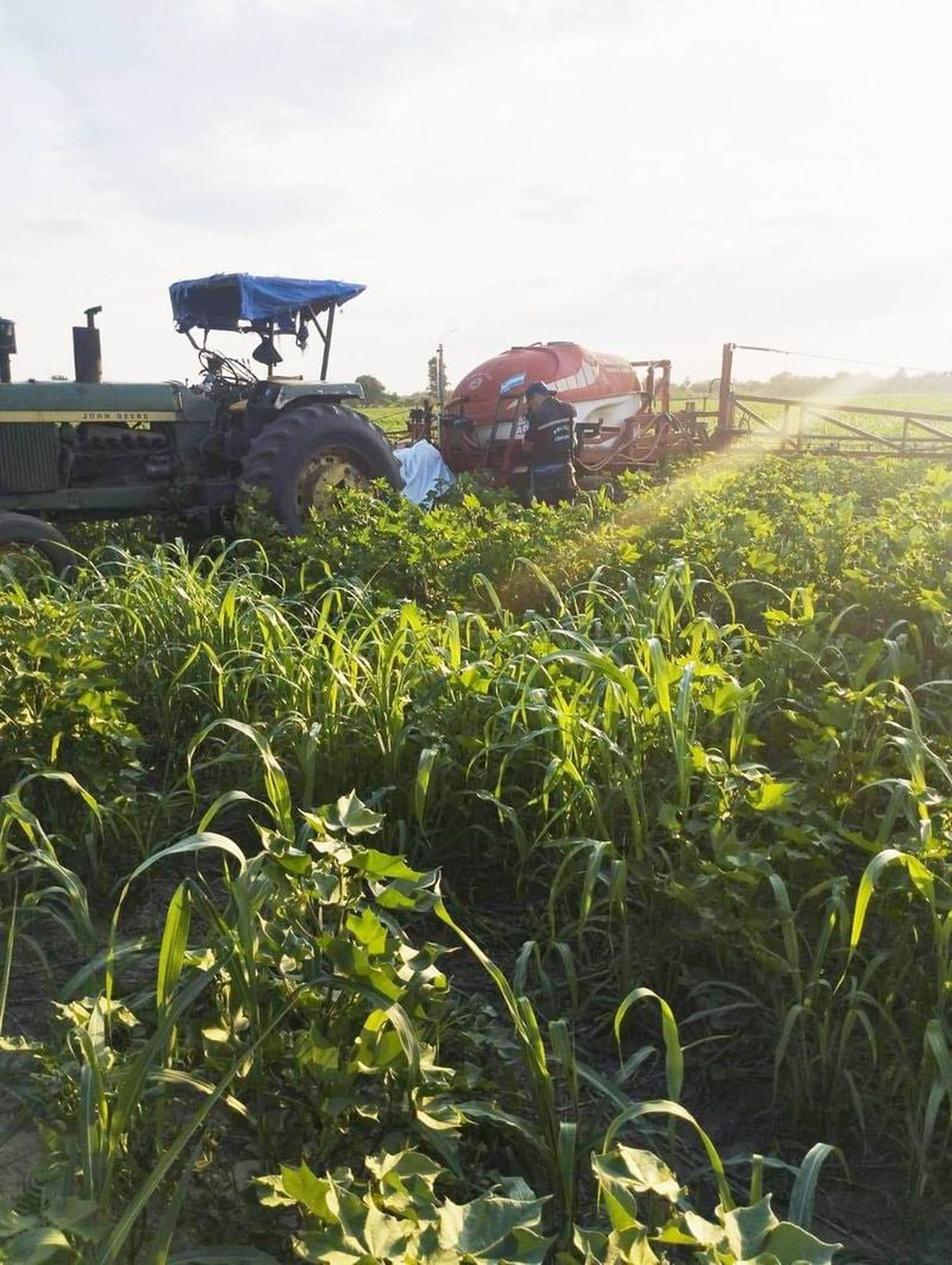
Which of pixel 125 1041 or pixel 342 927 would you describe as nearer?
pixel 342 927

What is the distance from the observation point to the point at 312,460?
7215 mm

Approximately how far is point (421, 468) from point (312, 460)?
13.8 ft

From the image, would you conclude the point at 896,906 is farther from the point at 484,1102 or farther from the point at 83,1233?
the point at 83,1233

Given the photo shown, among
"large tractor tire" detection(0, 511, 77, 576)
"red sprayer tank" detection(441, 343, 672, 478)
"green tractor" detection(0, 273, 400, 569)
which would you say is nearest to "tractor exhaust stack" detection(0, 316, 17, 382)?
"green tractor" detection(0, 273, 400, 569)

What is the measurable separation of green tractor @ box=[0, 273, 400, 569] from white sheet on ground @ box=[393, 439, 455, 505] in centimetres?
297

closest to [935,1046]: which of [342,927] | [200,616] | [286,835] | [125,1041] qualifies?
[342,927]

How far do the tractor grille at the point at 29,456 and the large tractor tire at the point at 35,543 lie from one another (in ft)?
2.25

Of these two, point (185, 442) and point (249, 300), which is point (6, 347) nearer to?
point (185, 442)

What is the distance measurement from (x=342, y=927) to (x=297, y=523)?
5525 millimetres

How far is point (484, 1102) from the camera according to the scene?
66.7 inches

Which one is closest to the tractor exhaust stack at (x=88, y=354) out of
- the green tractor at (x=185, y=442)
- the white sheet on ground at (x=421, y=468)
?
the green tractor at (x=185, y=442)

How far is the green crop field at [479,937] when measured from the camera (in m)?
1.49

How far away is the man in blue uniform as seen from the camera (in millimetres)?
10430

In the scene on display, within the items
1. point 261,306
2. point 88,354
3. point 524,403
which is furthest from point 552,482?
point 88,354
